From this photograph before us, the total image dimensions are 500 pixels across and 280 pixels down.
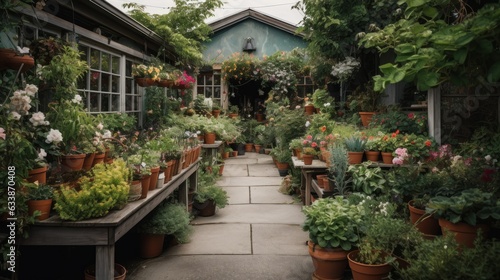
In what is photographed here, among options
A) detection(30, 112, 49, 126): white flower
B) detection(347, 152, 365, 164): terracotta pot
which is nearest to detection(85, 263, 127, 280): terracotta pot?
detection(30, 112, 49, 126): white flower

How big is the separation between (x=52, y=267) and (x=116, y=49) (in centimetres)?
352

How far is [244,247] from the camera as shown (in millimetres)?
4301

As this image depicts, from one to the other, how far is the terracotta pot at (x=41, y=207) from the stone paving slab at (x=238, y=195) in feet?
12.5

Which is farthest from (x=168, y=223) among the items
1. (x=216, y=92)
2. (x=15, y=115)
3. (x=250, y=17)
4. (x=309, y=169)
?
(x=250, y=17)

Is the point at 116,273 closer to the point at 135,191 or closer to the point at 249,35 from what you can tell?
the point at 135,191

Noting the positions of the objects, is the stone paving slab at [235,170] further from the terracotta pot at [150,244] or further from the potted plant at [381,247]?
the potted plant at [381,247]

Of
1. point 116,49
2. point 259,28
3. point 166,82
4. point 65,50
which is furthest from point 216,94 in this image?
point 65,50

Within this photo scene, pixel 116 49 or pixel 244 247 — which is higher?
pixel 116 49

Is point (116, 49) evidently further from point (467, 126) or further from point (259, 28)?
point (259, 28)

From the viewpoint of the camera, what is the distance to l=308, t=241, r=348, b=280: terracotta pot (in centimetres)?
331

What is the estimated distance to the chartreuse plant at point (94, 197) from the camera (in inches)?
108

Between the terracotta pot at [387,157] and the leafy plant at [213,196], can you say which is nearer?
the terracotta pot at [387,157]

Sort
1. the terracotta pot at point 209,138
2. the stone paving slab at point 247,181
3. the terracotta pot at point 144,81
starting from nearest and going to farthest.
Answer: the terracotta pot at point 144,81, the stone paving slab at point 247,181, the terracotta pot at point 209,138

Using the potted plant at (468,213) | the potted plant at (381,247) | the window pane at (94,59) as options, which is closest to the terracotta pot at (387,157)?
the potted plant at (381,247)
